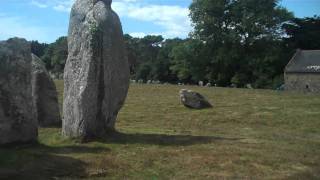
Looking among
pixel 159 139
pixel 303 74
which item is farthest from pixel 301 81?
pixel 159 139

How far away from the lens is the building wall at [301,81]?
2623 inches

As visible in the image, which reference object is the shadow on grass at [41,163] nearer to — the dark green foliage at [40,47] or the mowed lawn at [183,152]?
the mowed lawn at [183,152]

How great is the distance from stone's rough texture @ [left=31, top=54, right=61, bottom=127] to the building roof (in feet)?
169

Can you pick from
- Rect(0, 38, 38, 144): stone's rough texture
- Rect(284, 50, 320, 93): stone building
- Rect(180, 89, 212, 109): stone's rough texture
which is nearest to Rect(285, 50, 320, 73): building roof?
Rect(284, 50, 320, 93): stone building

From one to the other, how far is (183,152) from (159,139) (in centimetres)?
201

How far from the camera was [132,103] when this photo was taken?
28672 mm

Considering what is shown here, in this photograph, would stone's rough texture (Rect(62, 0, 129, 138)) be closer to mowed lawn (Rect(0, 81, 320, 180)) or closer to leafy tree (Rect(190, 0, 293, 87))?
mowed lawn (Rect(0, 81, 320, 180))

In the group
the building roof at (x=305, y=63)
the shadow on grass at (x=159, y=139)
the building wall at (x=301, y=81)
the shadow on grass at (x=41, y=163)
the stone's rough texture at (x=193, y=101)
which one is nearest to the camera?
the shadow on grass at (x=41, y=163)

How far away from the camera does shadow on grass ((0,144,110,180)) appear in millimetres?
10719

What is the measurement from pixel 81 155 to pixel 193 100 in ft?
43.2

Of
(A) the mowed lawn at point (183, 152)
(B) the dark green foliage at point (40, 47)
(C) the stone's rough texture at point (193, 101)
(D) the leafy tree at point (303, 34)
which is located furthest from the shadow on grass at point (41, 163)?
(B) the dark green foliage at point (40, 47)

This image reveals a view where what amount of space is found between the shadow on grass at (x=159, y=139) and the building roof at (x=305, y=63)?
5292cm

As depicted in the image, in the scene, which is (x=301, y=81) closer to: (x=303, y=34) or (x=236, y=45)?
(x=236, y=45)

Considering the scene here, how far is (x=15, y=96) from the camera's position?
13930mm
